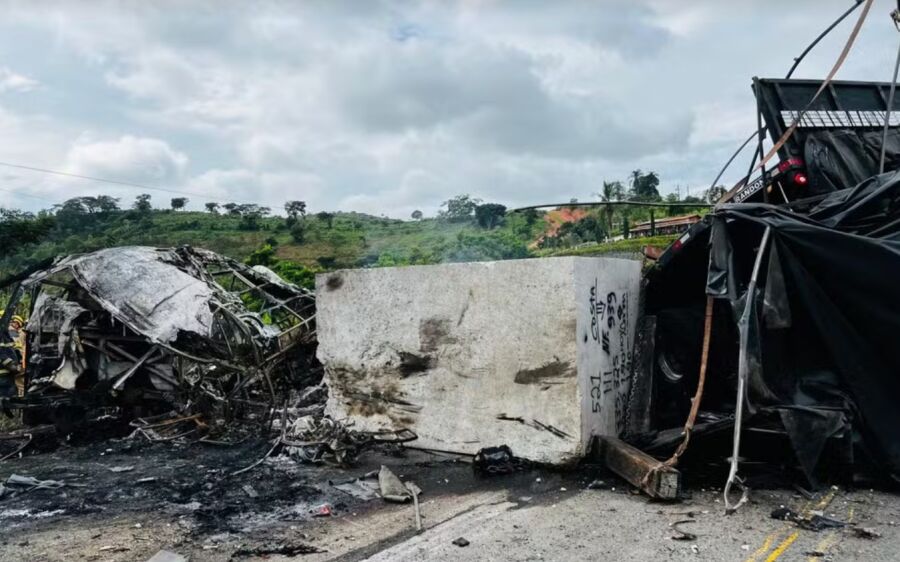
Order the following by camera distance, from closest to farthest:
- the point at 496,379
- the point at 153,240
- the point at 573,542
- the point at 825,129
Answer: the point at 573,542 < the point at 496,379 < the point at 825,129 < the point at 153,240

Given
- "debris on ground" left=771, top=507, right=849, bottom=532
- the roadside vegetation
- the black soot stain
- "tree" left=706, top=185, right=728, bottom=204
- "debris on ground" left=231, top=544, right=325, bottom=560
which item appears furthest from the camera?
the roadside vegetation

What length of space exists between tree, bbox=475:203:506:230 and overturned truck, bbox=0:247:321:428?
16346 millimetres

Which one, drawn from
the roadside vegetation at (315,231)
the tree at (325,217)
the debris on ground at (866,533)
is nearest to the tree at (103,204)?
the roadside vegetation at (315,231)

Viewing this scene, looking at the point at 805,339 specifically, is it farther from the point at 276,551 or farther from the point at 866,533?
the point at 276,551

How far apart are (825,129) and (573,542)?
5.98 meters

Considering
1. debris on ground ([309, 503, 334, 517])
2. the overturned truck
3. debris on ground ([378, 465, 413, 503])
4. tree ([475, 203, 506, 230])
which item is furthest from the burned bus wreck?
tree ([475, 203, 506, 230])

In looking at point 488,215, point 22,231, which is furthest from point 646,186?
point 22,231

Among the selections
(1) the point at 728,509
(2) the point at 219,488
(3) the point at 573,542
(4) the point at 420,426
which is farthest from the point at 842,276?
(2) the point at 219,488

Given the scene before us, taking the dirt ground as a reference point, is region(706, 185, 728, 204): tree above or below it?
above

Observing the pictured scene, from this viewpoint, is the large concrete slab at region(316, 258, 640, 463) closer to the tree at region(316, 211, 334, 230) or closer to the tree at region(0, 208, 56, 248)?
the tree at region(0, 208, 56, 248)

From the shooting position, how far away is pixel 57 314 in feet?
27.4

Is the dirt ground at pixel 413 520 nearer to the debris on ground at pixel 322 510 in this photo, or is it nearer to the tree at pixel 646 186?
the debris on ground at pixel 322 510

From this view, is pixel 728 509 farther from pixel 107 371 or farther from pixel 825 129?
pixel 107 371

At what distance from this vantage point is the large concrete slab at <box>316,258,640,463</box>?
18.1 feet
